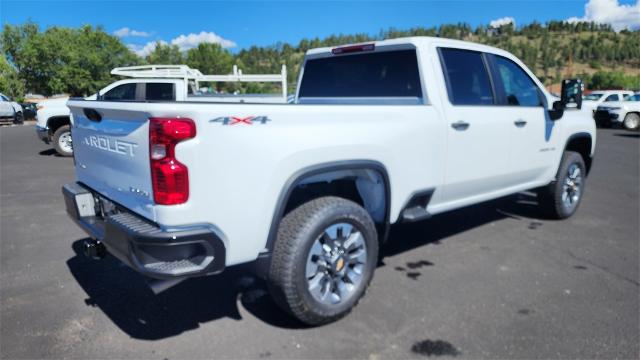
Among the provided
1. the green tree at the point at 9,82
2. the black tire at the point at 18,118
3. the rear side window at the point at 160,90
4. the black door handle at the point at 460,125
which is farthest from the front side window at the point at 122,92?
the green tree at the point at 9,82

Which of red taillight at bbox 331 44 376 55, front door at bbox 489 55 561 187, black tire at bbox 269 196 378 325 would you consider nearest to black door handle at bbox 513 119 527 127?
front door at bbox 489 55 561 187

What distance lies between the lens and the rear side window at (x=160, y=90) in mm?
9781

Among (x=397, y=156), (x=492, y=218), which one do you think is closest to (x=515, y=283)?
(x=397, y=156)

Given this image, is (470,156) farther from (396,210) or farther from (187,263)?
(187,263)

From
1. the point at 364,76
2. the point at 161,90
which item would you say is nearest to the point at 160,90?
the point at 161,90

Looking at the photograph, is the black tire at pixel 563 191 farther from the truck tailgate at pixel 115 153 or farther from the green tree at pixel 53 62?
the green tree at pixel 53 62

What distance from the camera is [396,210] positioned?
3.39 meters

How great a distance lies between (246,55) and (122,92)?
6833 centimetres

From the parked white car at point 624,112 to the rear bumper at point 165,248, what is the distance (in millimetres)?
21405

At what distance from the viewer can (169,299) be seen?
3436mm

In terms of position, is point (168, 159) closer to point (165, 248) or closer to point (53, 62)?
point (165, 248)

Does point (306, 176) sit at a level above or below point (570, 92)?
below

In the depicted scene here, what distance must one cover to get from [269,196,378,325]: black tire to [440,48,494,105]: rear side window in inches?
58.1

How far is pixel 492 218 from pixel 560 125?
138 cm
